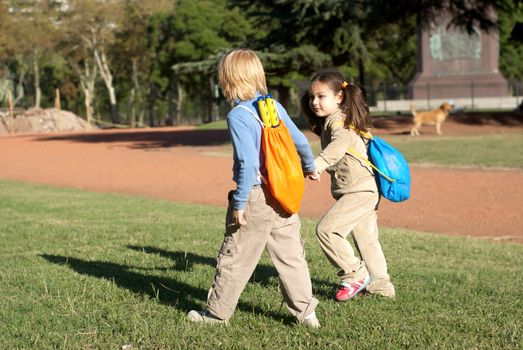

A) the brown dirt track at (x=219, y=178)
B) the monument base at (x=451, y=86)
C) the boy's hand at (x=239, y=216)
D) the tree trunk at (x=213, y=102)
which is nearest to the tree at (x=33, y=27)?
the tree trunk at (x=213, y=102)

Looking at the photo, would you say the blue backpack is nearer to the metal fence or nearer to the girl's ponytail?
the girl's ponytail

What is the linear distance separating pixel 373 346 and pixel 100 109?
6926cm

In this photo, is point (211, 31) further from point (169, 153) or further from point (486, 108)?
point (169, 153)

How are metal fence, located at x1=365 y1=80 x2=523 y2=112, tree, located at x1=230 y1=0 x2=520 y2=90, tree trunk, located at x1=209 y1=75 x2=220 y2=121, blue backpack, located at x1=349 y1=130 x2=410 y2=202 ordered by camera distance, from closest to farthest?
blue backpack, located at x1=349 y1=130 x2=410 y2=202 < tree, located at x1=230 y1=0 x2=520 y2=90 < metal fence, located at x1=365 y1=80 x2=523 y2=112 < tree trunk, located at x1=209 y1=75 x2=220 y2=121

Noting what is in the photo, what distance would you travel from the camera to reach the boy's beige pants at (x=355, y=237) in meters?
5.50

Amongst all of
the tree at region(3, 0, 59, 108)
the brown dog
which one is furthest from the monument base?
the tree at region(3, 0, 59, 108)

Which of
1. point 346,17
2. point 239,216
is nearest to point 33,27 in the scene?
point 346,17

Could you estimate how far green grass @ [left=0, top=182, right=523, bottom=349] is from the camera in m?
4.54

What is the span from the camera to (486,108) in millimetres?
37000

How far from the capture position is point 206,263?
6.92 metres

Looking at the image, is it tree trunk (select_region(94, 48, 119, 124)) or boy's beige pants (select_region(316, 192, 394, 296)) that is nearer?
boy's beige pants (select_region(316, 192, 394, 296))

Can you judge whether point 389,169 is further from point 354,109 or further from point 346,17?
point 346,17

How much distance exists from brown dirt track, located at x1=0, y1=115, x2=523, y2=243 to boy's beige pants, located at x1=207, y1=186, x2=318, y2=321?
19.0ft

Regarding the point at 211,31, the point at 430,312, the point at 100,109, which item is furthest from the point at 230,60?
the point at 100,109
